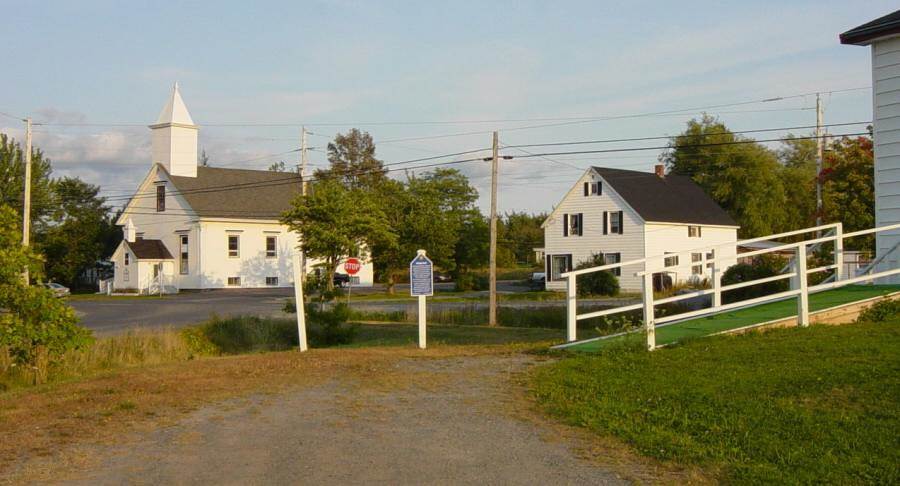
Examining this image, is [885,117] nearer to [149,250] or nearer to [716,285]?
[716,285]

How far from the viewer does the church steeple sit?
2527 inches

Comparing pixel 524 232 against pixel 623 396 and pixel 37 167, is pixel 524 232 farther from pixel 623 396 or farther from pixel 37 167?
pixel 623 396

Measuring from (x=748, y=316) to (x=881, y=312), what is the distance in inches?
79.6

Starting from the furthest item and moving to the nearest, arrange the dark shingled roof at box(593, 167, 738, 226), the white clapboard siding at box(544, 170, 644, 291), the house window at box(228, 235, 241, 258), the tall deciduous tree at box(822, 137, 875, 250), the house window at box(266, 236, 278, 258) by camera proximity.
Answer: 1. the house window at box(266, 236, 278, 258)
2. the house window at box(228, 235, 241, 258)
3. the dark shingled roof at box(593, 167, 738, 226)
4. the white clapboard siding at box(544, 170, 644, 291)
5. the tall deciduous tree at box(822, 137, 875, 250)

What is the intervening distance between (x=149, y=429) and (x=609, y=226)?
49.5 m

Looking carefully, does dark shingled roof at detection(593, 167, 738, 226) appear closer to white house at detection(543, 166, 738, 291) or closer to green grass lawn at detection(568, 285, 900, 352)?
white house at detection(543, 166, 738, 291)

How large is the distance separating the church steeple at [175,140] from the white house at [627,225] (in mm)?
26200

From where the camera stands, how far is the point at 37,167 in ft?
222

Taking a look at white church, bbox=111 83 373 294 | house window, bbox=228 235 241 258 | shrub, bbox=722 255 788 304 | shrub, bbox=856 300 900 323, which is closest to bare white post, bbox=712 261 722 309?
shrub, bbox=856 300 900 323

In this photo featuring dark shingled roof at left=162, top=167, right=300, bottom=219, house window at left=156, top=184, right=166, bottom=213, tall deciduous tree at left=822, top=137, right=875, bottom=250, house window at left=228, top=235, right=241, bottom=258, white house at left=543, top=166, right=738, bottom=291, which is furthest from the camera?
house window at left=156, top=184, right=166, bottom=213

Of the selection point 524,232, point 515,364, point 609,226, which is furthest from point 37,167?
point 515,364

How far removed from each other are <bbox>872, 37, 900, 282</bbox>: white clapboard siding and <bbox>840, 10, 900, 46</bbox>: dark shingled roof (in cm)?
22

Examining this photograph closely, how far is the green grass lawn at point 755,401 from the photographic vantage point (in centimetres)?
705

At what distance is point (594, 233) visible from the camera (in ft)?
189
